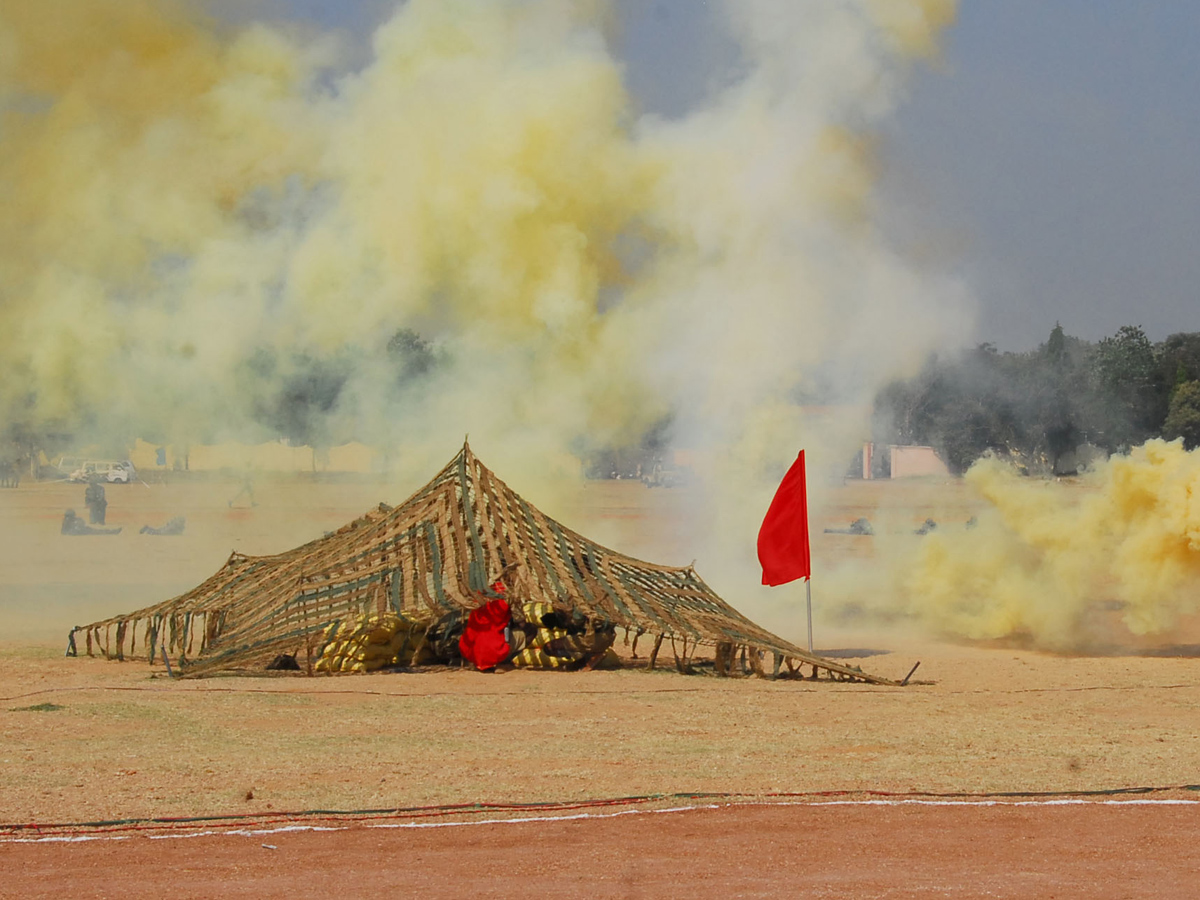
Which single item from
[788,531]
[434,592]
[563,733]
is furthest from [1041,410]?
[563,733]

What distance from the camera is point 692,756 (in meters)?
13.9

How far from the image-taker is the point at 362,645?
1995cm

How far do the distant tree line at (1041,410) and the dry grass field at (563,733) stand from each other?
40785mm

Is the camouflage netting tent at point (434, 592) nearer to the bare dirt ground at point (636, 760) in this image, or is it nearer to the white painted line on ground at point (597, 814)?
the bare dirt ground at point (636, 760)

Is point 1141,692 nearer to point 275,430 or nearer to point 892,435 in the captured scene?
point 275,430

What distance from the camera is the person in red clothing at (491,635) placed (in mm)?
20203

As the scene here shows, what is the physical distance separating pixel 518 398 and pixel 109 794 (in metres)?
25.1

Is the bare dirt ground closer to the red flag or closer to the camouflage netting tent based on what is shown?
the camouflage netting tent

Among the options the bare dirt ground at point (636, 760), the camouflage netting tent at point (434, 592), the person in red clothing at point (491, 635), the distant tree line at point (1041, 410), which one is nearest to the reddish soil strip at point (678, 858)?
the bare dirt ground at point (636, 760)

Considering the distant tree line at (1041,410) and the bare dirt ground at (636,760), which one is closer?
the bare dirt ground at (636,760)

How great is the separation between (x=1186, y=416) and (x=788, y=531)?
4728cm


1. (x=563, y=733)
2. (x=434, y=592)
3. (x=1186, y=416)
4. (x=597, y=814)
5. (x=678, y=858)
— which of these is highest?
(x=1186, y=416)

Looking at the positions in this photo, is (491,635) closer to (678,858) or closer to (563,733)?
(563,733)

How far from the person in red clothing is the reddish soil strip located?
900 centimetres
